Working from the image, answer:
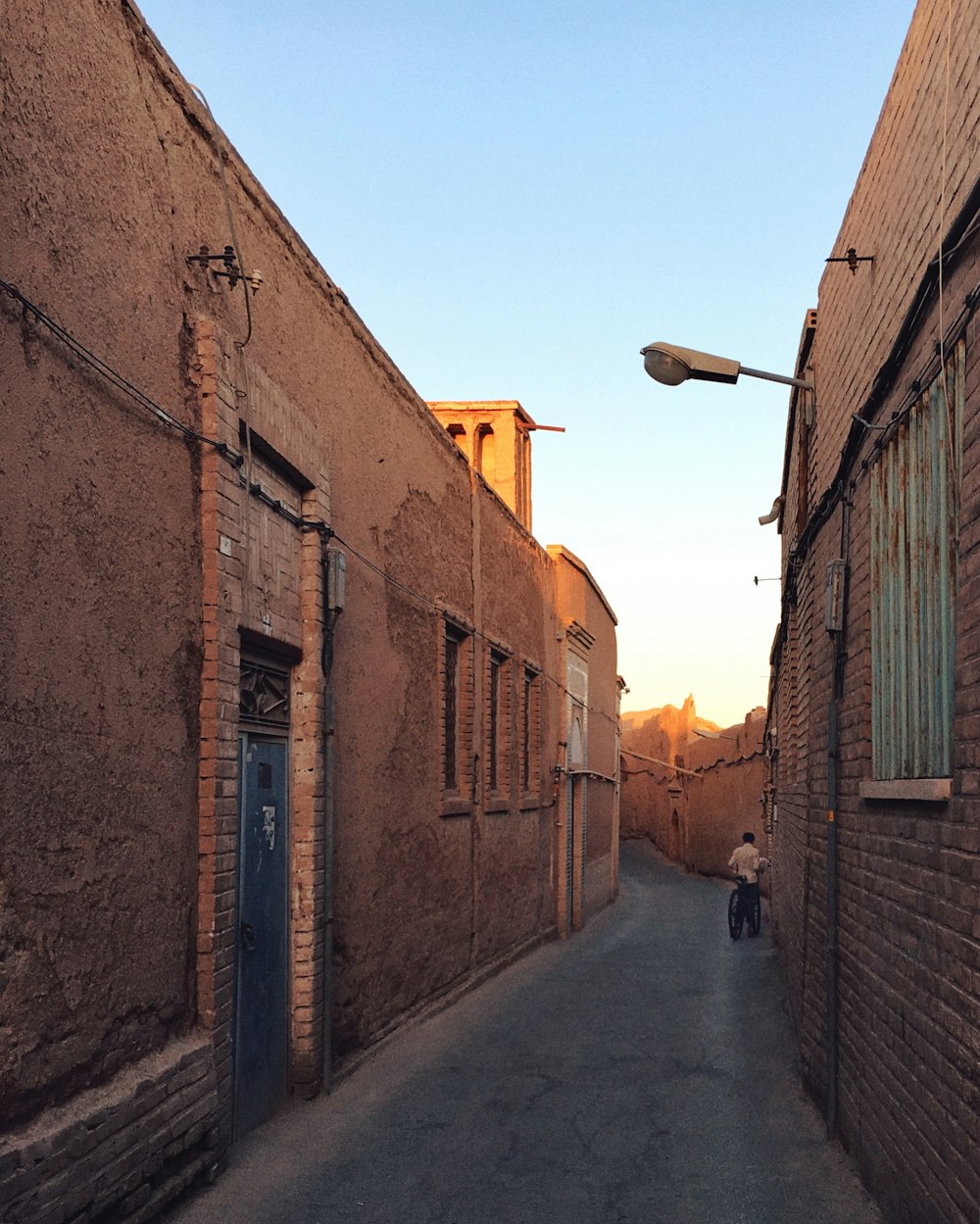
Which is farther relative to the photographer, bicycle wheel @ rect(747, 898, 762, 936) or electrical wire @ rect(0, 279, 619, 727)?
bicycle wheel @ rect(747, 898, 762, 936)

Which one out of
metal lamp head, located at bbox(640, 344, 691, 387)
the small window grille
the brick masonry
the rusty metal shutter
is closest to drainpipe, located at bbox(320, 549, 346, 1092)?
the small window grille

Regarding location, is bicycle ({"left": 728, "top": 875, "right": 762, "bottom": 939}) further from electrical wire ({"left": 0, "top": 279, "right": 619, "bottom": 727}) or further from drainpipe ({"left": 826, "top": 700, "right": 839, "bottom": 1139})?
drainpipe ({"left": 826, "top": 700, "right": 839, "bottom": 1139})

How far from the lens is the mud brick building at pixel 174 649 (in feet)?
14.0

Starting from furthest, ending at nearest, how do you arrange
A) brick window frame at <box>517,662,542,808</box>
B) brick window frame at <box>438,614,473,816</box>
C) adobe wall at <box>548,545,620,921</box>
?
adobe wall at <box>548,545,620,921</box> → brick window frame at <box>517,662,542,808</box> → brick window frame at <box>438,614,473,816</box>

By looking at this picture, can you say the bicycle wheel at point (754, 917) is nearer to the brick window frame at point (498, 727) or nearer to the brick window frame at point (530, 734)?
the brick window frame at point (530, 734)

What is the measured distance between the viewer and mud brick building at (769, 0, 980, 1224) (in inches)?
157

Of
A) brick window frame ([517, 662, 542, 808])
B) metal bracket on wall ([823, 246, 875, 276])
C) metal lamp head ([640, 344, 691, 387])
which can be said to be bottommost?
brick window frame ([517, 662, 542, 808])

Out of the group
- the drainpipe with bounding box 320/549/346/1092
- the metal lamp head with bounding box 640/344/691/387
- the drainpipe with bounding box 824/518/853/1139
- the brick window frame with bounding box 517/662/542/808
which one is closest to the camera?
the drainpipe with bounding box 824/518/853/1139

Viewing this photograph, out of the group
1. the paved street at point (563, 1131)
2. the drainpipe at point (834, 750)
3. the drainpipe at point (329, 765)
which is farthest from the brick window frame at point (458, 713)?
the drainpipe at point (834, 750)

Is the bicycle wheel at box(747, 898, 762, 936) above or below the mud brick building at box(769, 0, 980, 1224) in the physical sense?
below

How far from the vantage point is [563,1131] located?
21.3 ft

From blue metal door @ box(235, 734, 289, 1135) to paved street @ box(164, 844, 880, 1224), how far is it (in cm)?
23

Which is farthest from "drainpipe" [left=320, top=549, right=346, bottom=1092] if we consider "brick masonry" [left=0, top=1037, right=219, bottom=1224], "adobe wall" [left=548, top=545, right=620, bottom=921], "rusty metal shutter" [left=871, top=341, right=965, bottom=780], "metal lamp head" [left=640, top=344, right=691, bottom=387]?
"adobe wall" [left=548, top=545, right=620, bottom=921]

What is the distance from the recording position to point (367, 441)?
8.55 m
